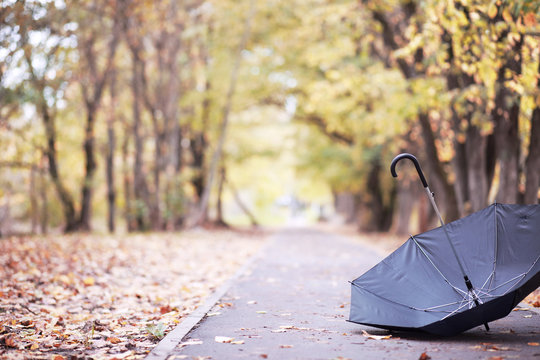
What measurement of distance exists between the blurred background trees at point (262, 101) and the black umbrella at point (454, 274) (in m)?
2.96

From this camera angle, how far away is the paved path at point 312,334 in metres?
5.40

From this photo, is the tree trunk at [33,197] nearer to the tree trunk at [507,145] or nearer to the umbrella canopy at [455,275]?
the tree trunk at [507,145]

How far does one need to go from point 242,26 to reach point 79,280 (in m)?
19.3

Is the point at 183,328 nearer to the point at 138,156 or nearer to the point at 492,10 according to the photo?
the point at 492,10

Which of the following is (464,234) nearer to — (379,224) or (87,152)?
(87,152)

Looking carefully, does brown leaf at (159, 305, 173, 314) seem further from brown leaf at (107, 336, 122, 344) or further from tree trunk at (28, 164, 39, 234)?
tree trunk at (28, 164, 39, 234)

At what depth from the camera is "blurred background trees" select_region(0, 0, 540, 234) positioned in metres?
11.8

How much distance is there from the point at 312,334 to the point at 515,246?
7.70 feet

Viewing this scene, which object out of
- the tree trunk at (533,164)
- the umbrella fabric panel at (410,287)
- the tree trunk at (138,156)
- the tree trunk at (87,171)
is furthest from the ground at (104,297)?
the tree trunk at (87,171)

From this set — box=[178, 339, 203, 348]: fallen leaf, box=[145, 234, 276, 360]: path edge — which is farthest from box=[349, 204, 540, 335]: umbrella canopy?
box=[145, 234, 276, 360]: path edge

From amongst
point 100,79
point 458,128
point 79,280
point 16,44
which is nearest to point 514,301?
point 79,280

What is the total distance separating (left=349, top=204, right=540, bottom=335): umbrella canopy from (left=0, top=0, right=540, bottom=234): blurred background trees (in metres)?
2.96

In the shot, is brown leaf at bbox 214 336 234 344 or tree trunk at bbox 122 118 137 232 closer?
brown leaf at bbox 214 336 234 344

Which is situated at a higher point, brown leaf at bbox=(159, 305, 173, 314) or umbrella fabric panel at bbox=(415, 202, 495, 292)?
umbrella fabric panel at bbox=(415, 202, 495, 292)
